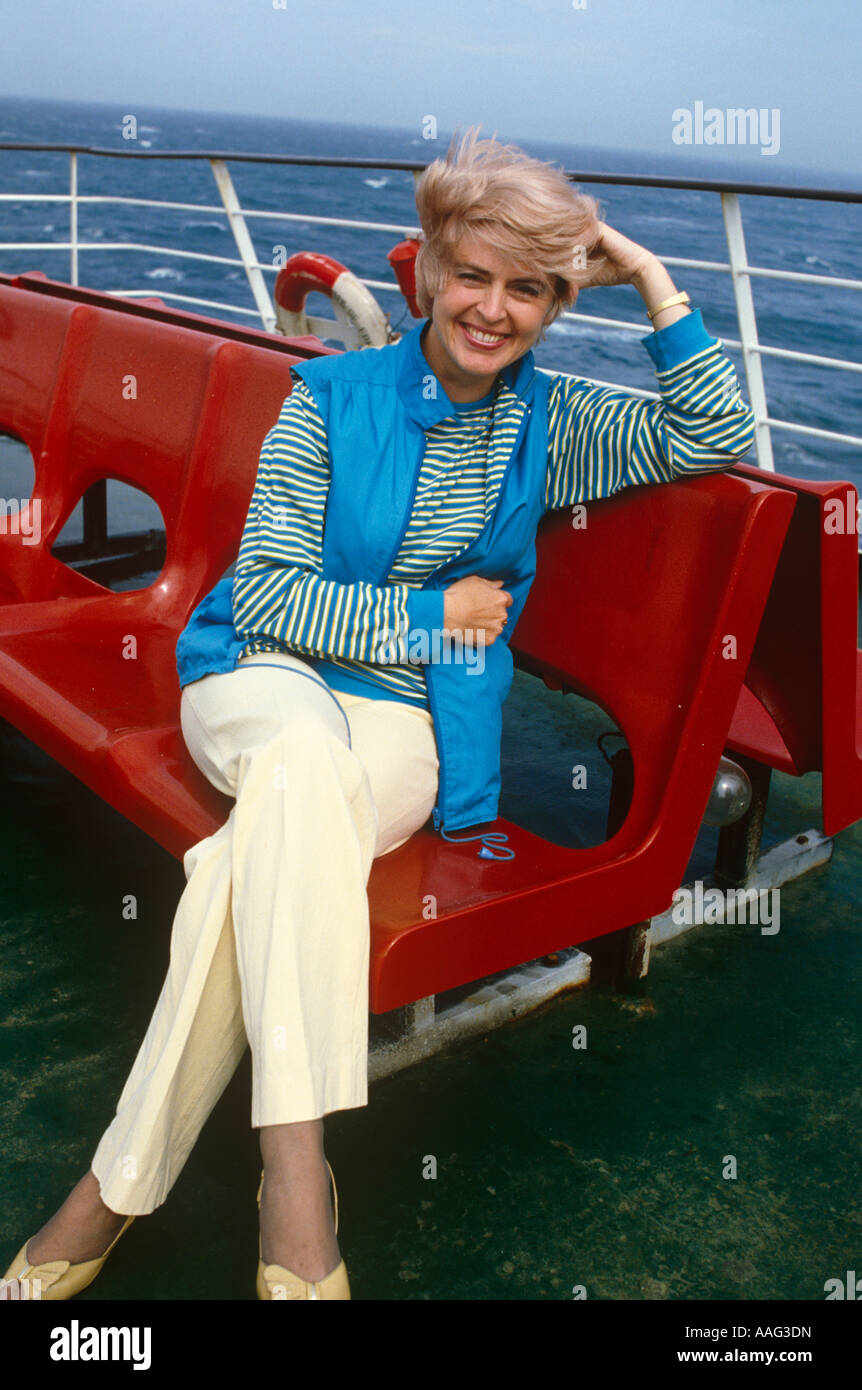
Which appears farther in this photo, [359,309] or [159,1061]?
[359,309]

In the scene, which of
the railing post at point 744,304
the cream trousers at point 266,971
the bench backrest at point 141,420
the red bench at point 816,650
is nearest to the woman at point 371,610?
the cream trousers at point 266,971

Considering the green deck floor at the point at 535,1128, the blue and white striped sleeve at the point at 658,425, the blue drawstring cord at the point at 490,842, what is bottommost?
the green deck floor at the point at 535,1128

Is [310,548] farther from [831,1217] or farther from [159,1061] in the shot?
[831,1217]

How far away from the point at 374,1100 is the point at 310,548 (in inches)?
32.2

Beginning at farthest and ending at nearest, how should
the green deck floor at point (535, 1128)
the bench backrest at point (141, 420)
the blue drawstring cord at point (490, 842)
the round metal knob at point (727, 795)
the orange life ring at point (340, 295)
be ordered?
the orange life ring at point (340, 295), the bench backrest at point (141, 420), the round metal knob at point (727, 795), the blue drawstring cord at point (490, 842), the green deck floor at point (535, 1128)

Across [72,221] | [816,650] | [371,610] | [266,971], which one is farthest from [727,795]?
[72,221]

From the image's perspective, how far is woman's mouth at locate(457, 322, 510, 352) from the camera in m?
1.80

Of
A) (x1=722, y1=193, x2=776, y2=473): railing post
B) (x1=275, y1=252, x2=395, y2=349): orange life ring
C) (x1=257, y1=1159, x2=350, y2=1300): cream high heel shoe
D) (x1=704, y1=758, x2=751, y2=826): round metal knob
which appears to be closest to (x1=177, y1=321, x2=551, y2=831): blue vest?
(x1=704, y1=758, x2=751, y2=826): round metal knob

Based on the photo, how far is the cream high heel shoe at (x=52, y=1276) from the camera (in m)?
1.46

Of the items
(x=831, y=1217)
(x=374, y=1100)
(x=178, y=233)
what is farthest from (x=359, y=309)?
(x=178, y=233)

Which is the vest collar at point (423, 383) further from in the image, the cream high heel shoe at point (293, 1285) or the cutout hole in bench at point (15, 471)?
the cutout hole in bench at point (15, 471)

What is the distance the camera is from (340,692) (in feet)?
6.30

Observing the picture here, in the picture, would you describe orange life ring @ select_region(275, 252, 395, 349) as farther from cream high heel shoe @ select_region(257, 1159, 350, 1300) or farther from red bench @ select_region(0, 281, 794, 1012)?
cream high heel shoe @ select_region(257, 1159, 350, 1300)

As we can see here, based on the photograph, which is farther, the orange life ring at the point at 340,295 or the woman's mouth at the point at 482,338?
the orange life ring at the point at 340,295
